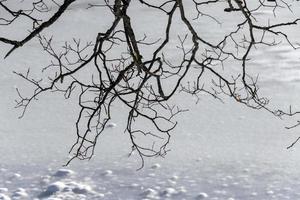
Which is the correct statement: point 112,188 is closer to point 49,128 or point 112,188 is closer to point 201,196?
point 201,196

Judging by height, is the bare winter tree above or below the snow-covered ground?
above

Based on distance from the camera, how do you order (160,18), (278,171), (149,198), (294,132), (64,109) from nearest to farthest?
(149,198) < (278,171) < (294,132) < (64,109) < (160,18)

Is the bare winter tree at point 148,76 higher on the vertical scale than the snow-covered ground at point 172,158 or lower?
higher

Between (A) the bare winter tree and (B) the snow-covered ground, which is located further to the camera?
(B) the snow-covered ground

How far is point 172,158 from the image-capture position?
17.3ft

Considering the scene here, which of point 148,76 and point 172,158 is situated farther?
point 172,158

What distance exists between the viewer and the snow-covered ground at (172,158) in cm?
479

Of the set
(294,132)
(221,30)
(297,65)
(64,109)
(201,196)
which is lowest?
(201,196)

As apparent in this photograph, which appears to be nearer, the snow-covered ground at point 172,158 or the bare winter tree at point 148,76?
the bare winter tree at point 148,76

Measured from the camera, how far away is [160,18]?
9.02m

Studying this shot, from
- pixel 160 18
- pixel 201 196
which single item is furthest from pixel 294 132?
pixel 160 18

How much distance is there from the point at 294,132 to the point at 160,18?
380cm

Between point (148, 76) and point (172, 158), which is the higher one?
point (148, 76)

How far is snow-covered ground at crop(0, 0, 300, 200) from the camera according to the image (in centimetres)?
479
